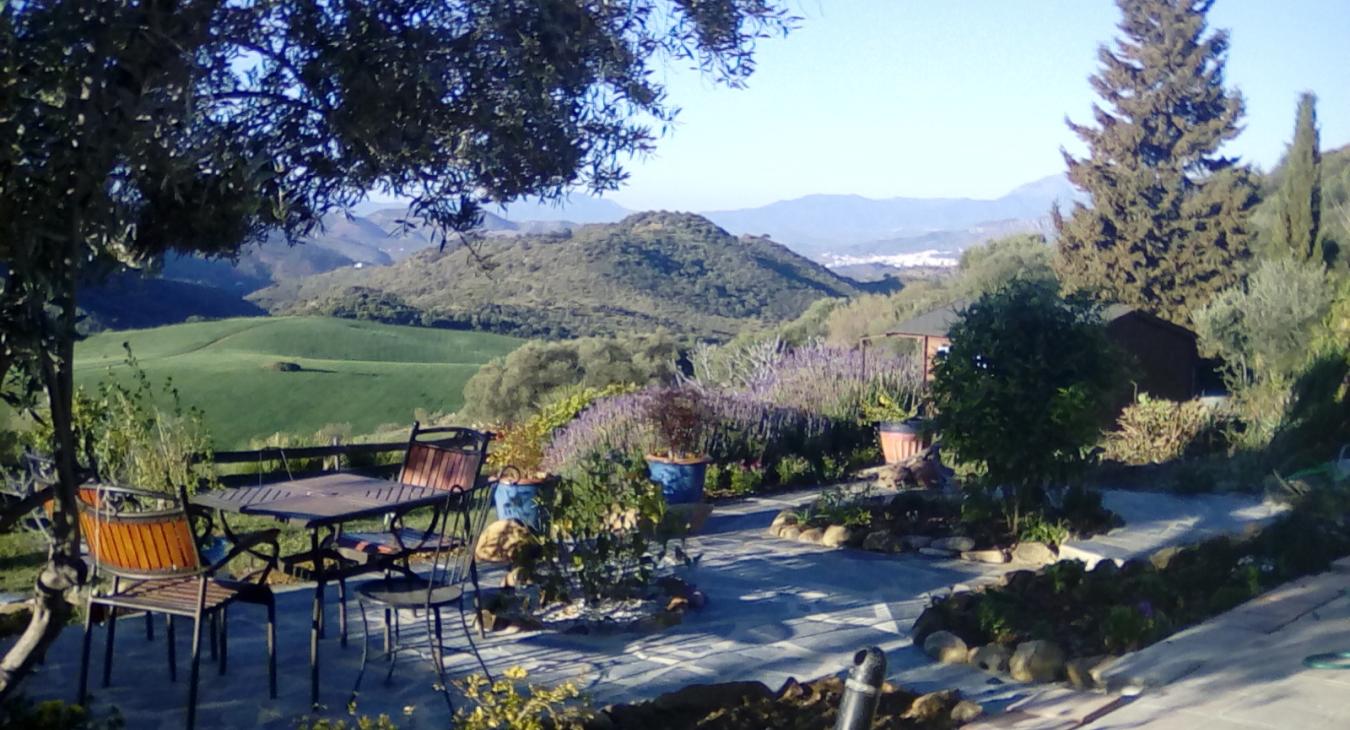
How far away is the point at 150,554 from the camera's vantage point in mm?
4551

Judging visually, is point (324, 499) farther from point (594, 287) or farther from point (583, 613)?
point (594, 287)

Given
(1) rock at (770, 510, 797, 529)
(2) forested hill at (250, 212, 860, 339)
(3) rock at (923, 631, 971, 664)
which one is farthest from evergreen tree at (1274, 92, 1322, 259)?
(3) rock at (923, 631, 971, 664)

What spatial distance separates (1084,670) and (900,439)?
6.96 metres

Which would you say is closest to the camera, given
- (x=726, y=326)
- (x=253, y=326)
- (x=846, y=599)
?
(x=846, y=599)

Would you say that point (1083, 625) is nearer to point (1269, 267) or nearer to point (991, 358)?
point (991, 358)

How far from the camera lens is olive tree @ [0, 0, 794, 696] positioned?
9.95 ft

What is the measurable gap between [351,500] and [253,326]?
34.6 m

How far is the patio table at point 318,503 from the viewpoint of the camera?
499 centimetres

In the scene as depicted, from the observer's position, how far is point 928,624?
230 inches

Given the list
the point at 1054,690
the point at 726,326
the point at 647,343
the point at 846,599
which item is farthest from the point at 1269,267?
the point at 726,326

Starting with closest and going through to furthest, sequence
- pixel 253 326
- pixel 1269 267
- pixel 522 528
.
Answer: pixel 522 528 < pixel 1269 267 < pixel 253 326

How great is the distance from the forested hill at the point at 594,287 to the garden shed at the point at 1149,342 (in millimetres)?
20921

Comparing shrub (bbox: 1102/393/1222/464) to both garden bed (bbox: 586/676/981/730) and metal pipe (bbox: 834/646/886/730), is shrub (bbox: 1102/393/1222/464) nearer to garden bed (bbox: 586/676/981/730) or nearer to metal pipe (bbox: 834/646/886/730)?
garden bed (bbox: 586/676/981/730)

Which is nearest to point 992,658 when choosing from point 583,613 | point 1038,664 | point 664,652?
point 1038,664
